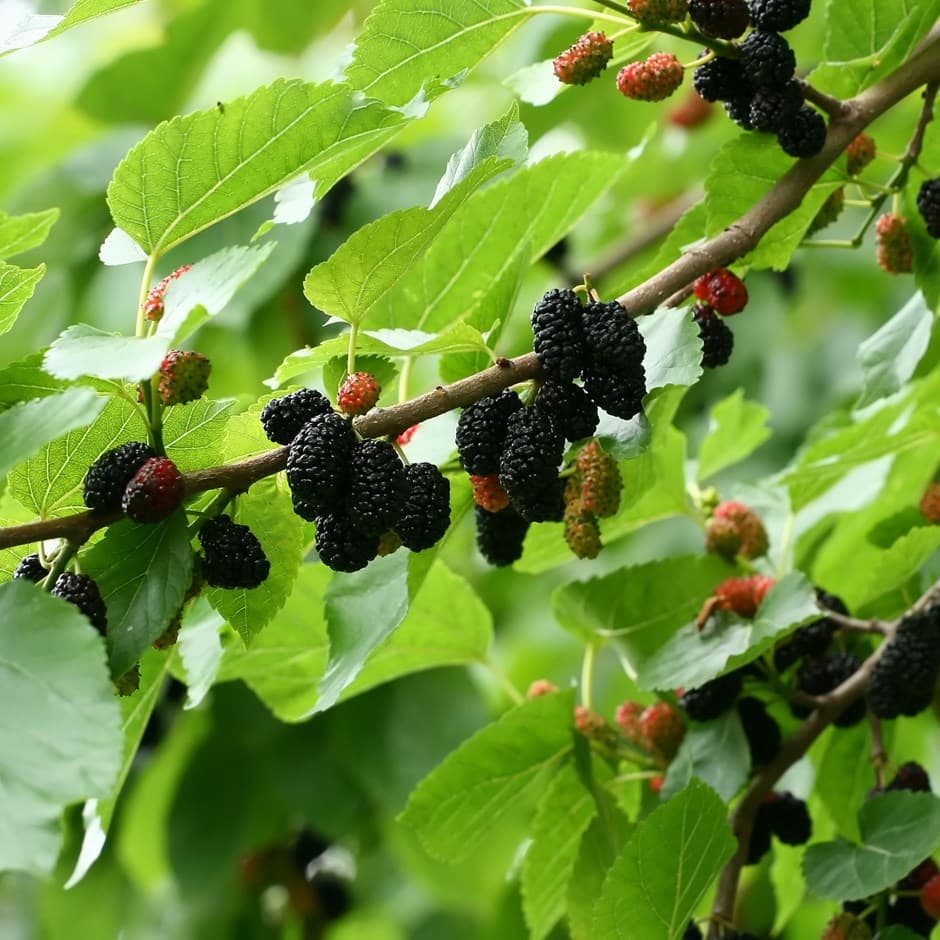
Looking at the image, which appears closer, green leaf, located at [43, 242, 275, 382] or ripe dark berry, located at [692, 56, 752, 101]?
green leaf, located at [43, 242, 275, 382]

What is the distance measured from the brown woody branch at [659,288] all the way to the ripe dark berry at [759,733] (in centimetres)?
48

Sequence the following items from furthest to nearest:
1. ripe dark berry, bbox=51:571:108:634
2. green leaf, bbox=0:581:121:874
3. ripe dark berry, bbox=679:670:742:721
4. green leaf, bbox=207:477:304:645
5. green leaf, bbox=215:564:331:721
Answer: green leaf, bbox=215:564:331:721 < ripe dark berry, bbox=679:670:742:721 < green leaf, bbox=207:477:304:645 < ripe dark berry, bbox=51:571:108:634 < green leaf, bbox=0:581:121:874

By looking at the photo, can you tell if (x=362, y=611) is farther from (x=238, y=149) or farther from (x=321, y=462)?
(x=238, y=149)

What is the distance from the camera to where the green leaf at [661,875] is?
1043 mm

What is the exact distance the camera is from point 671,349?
95 centimetres

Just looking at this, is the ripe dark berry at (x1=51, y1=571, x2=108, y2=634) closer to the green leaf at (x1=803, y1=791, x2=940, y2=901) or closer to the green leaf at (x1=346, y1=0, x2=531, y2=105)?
the green leaf at (x1=346, y1=0, x2=531, y2=105)

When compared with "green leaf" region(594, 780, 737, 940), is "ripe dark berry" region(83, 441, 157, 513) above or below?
above

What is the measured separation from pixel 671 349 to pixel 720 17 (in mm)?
289

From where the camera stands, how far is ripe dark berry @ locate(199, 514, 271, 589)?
0.92 metres

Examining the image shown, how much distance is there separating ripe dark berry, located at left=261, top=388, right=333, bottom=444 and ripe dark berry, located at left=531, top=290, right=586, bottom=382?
153 mm

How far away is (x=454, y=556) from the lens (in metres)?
2.69

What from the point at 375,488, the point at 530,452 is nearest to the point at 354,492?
the point at 375,488

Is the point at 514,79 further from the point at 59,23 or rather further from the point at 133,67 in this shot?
the point at 133,67

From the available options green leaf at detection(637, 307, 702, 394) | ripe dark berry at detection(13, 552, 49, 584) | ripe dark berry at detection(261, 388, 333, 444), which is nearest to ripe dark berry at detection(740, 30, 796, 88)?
green leaf at detection(637, 307, 702, 394)
